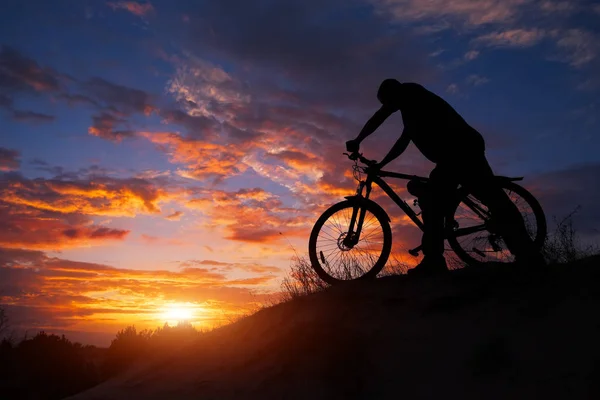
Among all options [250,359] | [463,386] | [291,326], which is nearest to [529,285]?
[463,386]

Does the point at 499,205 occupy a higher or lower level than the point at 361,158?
lower

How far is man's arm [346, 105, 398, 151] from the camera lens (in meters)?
6.35

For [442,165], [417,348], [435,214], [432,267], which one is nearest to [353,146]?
[442,165]

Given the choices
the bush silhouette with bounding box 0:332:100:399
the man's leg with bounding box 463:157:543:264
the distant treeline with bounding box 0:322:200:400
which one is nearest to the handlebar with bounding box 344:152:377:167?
the man's leg with bounding box 463:157:543:264

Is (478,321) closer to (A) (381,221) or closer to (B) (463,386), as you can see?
(B) (463,386)

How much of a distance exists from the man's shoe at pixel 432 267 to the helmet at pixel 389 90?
2.23m

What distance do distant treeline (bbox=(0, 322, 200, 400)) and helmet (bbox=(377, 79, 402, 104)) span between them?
6.95 meters

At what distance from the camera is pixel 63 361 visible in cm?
1220

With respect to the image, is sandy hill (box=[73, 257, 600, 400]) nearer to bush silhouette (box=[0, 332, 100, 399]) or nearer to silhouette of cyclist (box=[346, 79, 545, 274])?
silhouette of cyclist (box=[346, 79, 545, 274])

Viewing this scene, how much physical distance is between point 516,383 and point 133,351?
10406 mm

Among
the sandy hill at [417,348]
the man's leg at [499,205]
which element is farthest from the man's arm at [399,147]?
the sandy hill at [417,348]

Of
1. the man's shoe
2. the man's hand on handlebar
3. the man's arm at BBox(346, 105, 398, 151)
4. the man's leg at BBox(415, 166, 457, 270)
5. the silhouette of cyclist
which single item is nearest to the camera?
the silhouette of cyclist

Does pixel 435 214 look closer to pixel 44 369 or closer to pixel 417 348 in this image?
pixel 417 348

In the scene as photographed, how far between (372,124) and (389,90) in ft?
1.78
